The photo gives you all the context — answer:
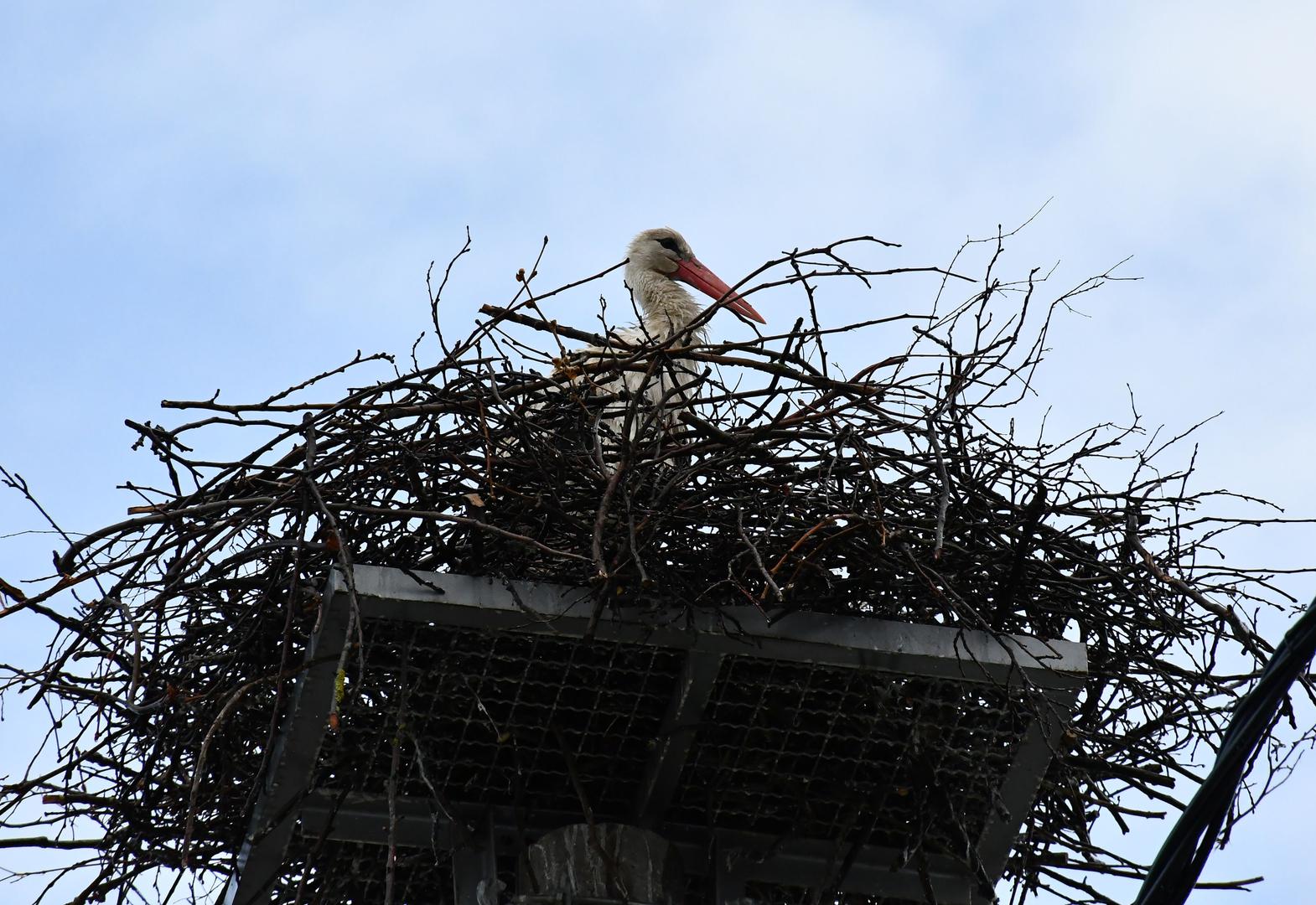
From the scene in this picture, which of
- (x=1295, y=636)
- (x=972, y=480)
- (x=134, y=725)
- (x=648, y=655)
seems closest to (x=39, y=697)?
(x=134, y=725)

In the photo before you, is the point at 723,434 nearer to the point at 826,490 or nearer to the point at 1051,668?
the point at 826,490

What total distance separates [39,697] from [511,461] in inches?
45.6

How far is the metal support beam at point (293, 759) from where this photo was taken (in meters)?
3.58

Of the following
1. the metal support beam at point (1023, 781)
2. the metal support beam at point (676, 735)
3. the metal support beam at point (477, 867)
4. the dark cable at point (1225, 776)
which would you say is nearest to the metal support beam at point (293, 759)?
the metal support beam at point (477, 867)

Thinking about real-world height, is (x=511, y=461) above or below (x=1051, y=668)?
above

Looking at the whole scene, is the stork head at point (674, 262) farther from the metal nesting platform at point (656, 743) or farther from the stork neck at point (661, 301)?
the metal nesting platform at point (656, 743)

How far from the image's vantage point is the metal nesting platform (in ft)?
12.1

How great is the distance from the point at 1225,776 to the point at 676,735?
1541 millimetres

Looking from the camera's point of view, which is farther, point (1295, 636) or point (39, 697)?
point (39, 697)

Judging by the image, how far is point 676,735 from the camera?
3.92 metres

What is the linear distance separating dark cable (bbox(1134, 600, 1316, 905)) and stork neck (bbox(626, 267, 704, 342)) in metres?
3.91

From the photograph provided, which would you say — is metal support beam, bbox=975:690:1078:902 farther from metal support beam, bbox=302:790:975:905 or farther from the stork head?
the stork head

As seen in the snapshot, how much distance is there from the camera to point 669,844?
4023 millimetres

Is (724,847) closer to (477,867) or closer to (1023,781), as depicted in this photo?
(477,867)
